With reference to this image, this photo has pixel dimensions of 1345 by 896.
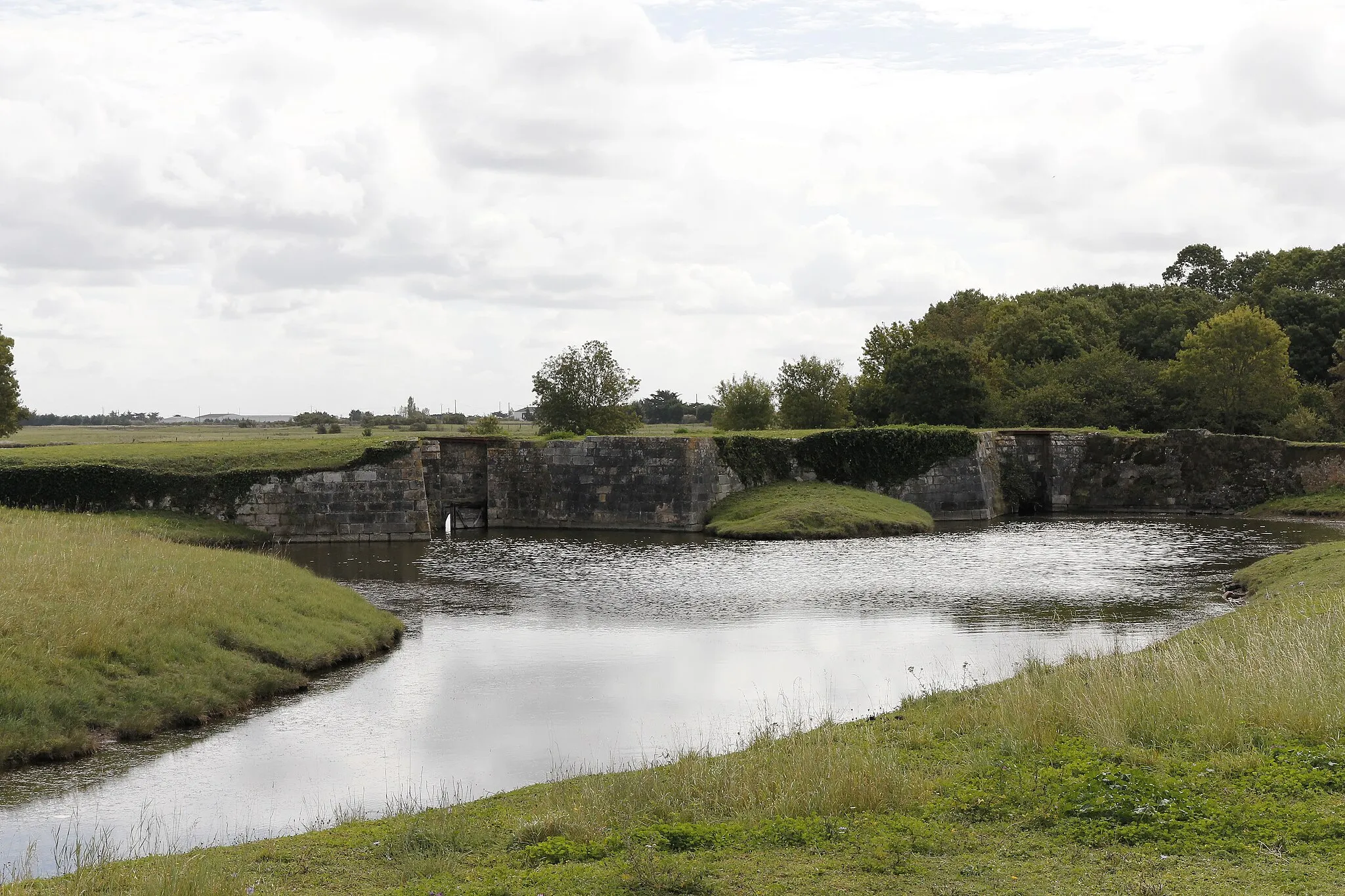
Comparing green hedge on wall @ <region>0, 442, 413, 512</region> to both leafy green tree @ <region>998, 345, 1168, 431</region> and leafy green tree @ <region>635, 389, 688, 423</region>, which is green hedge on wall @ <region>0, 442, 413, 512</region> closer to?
leafy green tree @ <region>998, 345, 1168, 431</region>

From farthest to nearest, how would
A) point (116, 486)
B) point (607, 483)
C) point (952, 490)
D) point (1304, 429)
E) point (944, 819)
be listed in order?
point (1304, 429), point (952, 490), point (607, 483), point (116, 486), point (944, 819)

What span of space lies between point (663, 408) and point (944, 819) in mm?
107438

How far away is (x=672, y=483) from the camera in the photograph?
38094 mm

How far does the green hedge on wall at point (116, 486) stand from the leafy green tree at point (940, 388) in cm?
2930

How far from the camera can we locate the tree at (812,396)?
5803cm

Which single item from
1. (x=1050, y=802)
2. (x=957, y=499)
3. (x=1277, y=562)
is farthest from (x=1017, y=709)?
(x=957, y=499)

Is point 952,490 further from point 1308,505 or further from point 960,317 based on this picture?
point 960,317

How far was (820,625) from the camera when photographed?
20.4m

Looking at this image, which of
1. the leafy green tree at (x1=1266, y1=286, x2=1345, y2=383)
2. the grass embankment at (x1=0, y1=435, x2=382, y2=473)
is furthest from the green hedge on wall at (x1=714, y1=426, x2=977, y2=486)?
the leafy green tree at (x1=1266, y1=286, x2=1345, y2=383)

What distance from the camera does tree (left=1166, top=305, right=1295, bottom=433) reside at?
5034 centimetres

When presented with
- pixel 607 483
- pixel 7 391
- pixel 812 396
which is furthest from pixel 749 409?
pixel 7 391

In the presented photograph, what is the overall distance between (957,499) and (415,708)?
29449 mm

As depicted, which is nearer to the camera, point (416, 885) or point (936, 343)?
point (416, 885)

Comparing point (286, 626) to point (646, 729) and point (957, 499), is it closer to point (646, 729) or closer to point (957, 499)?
point (646, 729)
